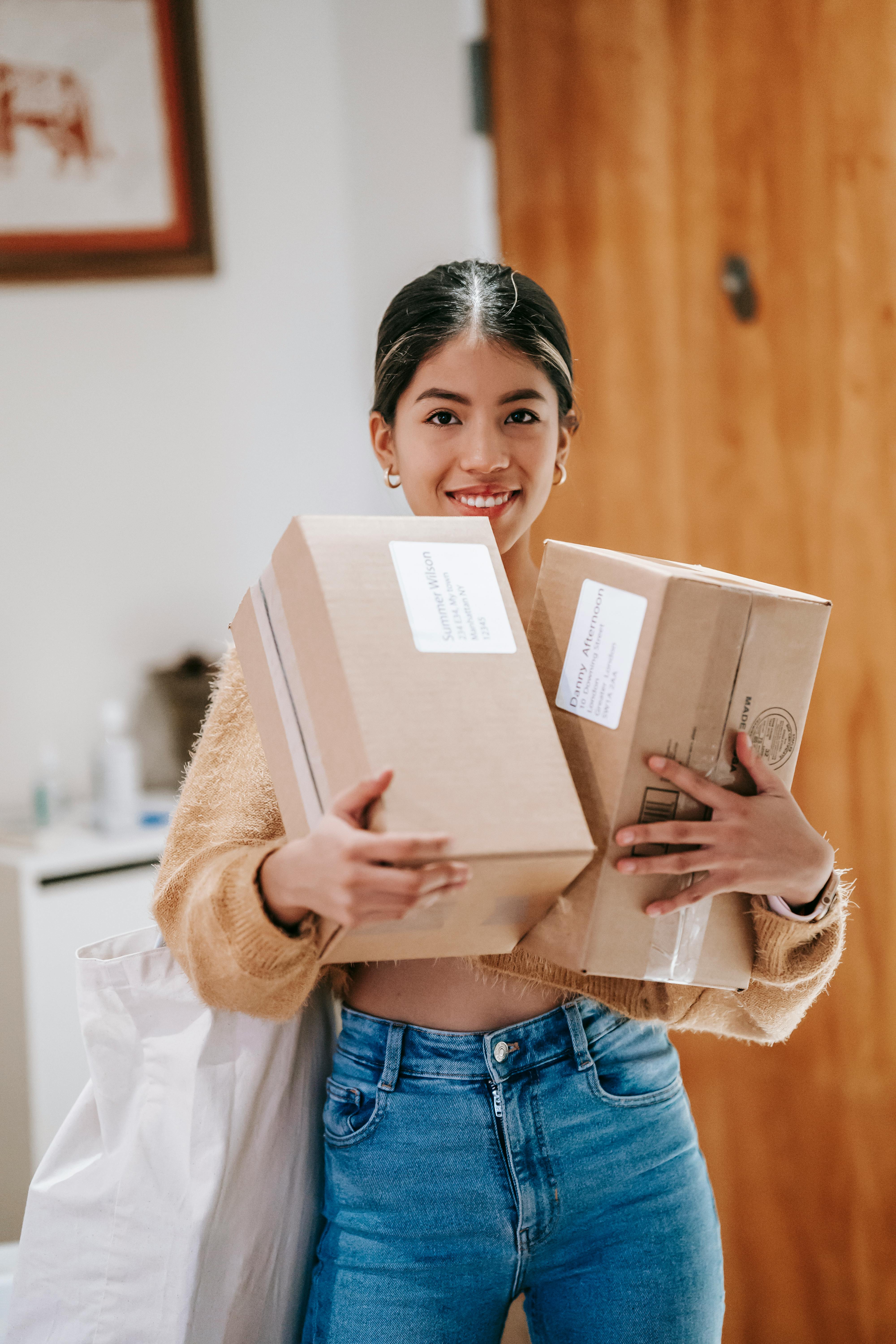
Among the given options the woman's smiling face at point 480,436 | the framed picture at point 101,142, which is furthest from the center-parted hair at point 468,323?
the framed picture at point 101,142

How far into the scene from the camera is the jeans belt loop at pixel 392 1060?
2.96ft

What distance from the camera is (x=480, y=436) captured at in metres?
0.98

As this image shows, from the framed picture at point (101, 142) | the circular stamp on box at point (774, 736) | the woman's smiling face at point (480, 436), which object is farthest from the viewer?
the framed picture at point (101, 142)

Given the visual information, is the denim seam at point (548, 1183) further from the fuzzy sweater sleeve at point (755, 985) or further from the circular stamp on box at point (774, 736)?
the circular stamp on box at point (774, 736)

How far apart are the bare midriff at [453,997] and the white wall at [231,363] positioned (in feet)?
4.79

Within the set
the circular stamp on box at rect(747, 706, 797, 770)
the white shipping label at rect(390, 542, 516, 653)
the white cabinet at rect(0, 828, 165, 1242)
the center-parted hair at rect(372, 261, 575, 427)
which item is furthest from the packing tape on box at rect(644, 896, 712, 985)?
the white cabinet at rect(0, 828, 165, 1242)

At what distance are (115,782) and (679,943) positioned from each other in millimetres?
1455

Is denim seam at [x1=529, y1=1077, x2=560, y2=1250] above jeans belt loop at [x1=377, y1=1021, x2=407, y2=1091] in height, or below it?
below

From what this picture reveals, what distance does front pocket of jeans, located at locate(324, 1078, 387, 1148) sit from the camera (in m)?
0.90

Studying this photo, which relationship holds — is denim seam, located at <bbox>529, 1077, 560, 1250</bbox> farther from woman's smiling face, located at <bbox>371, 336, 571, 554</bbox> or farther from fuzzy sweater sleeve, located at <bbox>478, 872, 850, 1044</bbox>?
woman's smiling face, located at <bbox>371, 336, 571, 554</bbox>

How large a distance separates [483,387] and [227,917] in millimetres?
522

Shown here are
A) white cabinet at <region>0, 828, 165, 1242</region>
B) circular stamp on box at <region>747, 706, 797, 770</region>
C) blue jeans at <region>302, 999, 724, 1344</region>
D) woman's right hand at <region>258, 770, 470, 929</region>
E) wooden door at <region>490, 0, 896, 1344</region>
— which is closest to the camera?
woman's right hand at <region>258, 770, 470, 929</region>

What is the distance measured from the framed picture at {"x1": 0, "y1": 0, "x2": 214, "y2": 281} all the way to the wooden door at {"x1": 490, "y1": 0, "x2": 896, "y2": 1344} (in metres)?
0.82

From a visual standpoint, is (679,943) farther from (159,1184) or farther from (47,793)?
(47,793)
